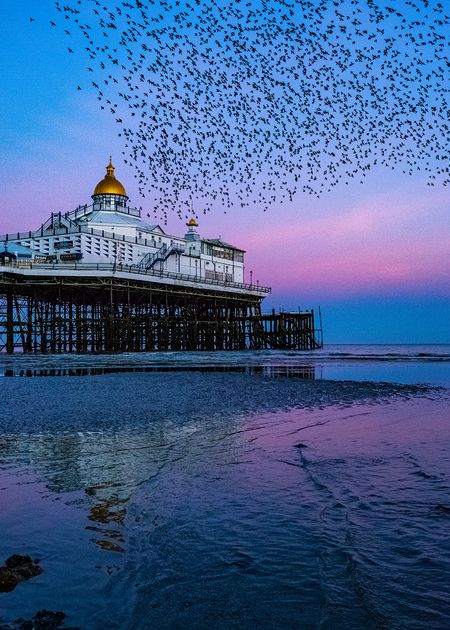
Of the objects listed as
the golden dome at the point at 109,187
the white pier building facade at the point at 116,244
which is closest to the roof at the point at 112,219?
the white pier building facade at the point at 116,244

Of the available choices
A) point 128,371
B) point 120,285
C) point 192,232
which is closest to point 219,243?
point 192,232

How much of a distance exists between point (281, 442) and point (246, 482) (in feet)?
6.74

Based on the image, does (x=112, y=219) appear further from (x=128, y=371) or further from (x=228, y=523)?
(x=228, y=523)

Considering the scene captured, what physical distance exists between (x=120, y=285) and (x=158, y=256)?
11861 millimetres

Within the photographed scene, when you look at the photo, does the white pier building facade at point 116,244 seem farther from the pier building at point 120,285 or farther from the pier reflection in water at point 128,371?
the pier reflection in water at point 128,371

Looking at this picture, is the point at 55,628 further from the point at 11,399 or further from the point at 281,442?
the point at 11,399

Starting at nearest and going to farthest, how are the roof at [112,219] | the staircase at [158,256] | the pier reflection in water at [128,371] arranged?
the pier reflection in water at [128,371] → the staircase at [158,256] → the roof at [112,219]

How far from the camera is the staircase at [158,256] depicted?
5663 cm

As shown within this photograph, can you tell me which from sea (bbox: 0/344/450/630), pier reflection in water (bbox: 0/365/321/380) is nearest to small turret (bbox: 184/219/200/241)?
pier reflection in water (bbox: 0/365/321/380)

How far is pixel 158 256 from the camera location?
5791cm

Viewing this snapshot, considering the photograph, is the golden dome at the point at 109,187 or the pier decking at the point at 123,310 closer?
the pier decking at the point at 123,310

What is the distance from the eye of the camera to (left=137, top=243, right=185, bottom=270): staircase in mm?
56634

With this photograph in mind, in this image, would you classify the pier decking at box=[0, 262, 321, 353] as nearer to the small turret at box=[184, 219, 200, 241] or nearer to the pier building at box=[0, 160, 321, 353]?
the pier building at box=[0, 160, 321, 353]

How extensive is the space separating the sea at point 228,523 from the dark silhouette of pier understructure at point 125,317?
38.7m
